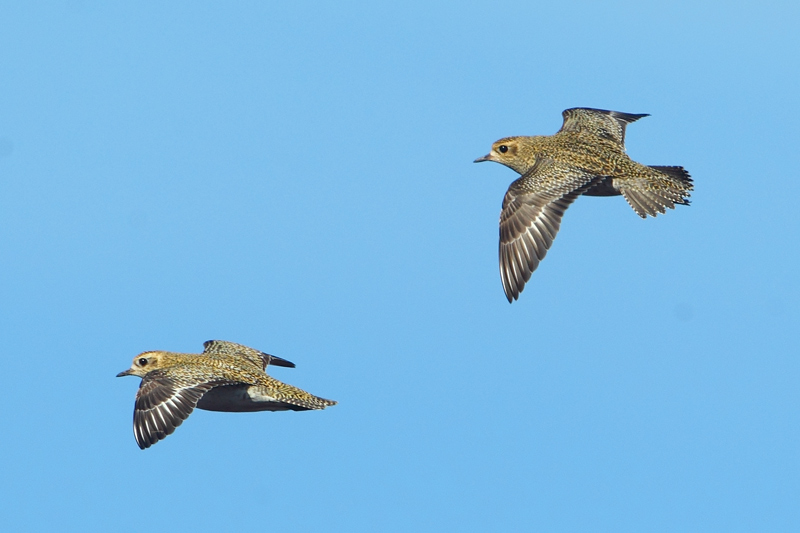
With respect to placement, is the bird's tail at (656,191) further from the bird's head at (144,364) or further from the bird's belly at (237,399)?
the bird's head at (144,364)

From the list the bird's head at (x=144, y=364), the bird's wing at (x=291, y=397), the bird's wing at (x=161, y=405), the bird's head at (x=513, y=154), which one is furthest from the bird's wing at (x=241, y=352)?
the bird's head at (x=513, y=154)

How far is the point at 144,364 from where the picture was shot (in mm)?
23984

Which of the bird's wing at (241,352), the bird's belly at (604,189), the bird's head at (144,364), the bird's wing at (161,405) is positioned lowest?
the bird's wing at (161,405)

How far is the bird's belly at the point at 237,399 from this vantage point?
22.5 metres

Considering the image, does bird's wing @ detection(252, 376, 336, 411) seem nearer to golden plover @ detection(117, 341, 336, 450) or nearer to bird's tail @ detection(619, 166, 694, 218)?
golden plover @ detection(117, 341, 336, 450)

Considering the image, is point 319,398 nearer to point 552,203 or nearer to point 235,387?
point 235,387

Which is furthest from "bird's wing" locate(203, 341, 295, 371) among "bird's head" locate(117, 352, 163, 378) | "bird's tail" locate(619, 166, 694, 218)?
"bird's tail" locate(619, 166, 694, 218)

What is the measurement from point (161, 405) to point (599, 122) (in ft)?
37.0

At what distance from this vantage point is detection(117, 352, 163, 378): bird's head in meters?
23.9

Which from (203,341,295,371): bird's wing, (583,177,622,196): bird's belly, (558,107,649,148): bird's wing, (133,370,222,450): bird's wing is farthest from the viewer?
(558,107,649,148): bird's wing

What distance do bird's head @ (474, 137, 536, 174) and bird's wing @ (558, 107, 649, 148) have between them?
60.5 inches

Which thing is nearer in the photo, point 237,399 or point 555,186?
point 237,399

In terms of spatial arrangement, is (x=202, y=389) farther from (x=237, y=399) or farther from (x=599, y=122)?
(x=599, y=122)

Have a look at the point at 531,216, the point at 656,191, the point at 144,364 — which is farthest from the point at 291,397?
the point at 656,191
